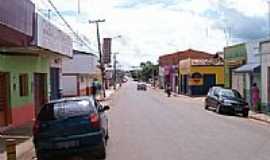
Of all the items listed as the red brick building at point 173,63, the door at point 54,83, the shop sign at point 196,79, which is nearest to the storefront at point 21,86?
the door at point 54,83

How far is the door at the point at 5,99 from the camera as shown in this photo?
23719 mm

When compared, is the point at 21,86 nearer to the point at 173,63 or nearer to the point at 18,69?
the point at 18,69

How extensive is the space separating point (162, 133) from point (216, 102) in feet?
50.8

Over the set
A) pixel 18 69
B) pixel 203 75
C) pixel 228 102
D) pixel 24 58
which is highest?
pixel 24 58

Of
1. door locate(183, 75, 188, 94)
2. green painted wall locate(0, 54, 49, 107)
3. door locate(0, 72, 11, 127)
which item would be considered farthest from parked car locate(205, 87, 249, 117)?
door locate(183, 75, 188, 94)

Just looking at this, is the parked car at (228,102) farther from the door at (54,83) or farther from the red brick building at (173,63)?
the red brick building at (173,63)

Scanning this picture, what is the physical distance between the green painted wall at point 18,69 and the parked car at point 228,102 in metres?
11.4

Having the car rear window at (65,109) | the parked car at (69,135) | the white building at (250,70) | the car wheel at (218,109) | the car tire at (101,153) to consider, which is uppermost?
the white building at (250,70)

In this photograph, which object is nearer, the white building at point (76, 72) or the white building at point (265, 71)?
A: the white building at point (265, 71)

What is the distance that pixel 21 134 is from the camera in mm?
21359

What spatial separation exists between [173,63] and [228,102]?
293 ft

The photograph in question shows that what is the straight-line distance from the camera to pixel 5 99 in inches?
944

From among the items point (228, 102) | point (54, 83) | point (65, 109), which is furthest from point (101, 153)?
point (54, 83)

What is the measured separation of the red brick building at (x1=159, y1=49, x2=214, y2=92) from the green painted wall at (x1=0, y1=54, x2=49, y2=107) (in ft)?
213
